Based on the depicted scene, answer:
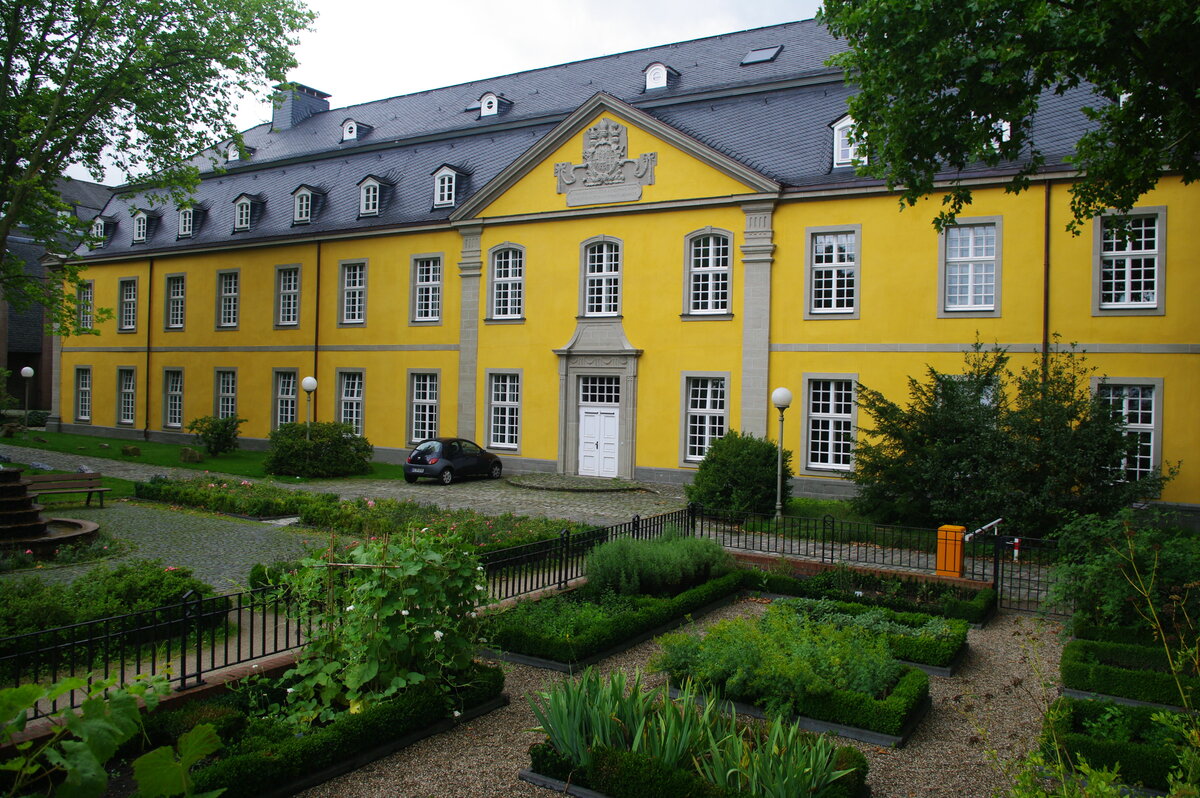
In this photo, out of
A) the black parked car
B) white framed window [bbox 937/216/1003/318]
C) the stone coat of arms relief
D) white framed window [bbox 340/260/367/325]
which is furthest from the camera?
white framed window [bbox 340/260/367/325]

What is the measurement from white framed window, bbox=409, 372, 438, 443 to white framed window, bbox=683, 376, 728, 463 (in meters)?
8.82

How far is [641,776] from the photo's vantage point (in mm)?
5441

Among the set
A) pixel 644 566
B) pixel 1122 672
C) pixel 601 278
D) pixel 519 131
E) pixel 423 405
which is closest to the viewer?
pixel 1122 672

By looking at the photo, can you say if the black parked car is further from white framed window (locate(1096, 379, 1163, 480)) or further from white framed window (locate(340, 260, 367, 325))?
white framed window (locate(1096, 379, 1163, 480))

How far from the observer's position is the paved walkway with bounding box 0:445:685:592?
12547mm

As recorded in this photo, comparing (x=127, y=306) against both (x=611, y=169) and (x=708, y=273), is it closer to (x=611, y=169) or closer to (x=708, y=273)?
(x=611, y=169)

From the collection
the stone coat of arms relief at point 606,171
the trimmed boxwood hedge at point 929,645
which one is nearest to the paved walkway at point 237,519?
the trimmed boxwood hedge at point 929,645

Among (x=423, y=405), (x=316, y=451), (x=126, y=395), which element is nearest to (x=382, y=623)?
(x=316, y=451)

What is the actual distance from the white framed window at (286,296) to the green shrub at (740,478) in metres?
18.9

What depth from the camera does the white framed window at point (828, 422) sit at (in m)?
21.0

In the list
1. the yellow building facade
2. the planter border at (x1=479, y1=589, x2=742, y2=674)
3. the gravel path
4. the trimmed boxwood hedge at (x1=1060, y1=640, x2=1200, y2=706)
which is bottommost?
the gravel path

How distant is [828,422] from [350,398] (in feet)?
53.3

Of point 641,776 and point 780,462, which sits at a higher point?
point 780,462

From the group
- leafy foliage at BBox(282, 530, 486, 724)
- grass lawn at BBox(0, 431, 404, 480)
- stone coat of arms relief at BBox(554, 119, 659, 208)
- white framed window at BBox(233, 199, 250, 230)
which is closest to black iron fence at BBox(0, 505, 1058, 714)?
leafy foliage at BBox(282, 530, 486, 724)
